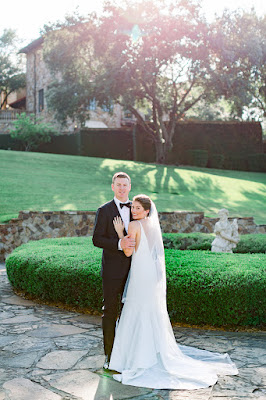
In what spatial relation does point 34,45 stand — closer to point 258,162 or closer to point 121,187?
point 258,162

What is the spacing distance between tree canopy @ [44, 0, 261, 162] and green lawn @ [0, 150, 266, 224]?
4700mm

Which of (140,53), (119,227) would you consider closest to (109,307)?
(119,227)

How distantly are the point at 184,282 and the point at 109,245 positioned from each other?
2136 millimetres

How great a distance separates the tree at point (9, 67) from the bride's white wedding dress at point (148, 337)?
47689 millimetres

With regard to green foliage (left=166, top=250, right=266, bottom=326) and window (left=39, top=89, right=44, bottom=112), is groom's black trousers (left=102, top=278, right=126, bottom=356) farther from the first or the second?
window (left=39, top=89, right=44, bottom=112)

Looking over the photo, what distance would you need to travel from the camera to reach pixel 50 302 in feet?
26.6

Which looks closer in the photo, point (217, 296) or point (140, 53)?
point (217, 296)

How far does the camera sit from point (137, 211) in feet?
16.3

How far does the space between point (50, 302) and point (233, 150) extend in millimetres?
30695

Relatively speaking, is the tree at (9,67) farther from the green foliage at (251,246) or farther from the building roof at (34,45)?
the green foliage at (251,246)

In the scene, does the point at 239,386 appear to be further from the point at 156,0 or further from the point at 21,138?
the point at 21,138

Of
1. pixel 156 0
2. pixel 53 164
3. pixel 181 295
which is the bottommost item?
pixel 181 295

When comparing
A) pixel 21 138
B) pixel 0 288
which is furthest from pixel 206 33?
pixel 0 288

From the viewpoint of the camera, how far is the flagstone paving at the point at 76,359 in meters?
4.27
